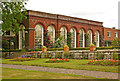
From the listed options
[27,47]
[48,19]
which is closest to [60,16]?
[48,19]

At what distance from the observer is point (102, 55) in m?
19.2

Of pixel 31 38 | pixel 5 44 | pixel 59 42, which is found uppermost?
pixel 31 38

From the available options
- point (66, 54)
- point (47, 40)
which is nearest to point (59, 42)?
point (47, 40)

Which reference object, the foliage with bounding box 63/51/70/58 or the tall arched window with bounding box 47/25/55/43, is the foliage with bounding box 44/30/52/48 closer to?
the tall arched window with bounding box 47/25/55/43

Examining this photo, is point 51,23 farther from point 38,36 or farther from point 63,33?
point 63,33

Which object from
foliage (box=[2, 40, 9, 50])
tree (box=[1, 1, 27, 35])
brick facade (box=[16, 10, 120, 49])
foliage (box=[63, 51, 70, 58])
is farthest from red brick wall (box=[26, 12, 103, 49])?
foliage (box=[63, 51, 70, 58])

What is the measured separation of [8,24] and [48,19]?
14016 mm

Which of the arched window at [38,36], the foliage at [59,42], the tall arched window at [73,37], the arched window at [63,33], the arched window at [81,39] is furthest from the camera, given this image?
the arched window at [81,39]

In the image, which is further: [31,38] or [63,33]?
[63,33]

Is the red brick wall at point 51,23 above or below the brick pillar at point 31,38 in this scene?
above

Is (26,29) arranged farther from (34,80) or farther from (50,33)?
(34,80)

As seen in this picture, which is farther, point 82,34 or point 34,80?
point 82,34

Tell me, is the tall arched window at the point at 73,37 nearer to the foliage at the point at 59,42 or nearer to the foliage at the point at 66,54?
the foliage at the point at 59,42

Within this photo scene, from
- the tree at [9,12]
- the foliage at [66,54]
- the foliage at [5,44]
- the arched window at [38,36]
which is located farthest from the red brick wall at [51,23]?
the foliage at [66,54]
